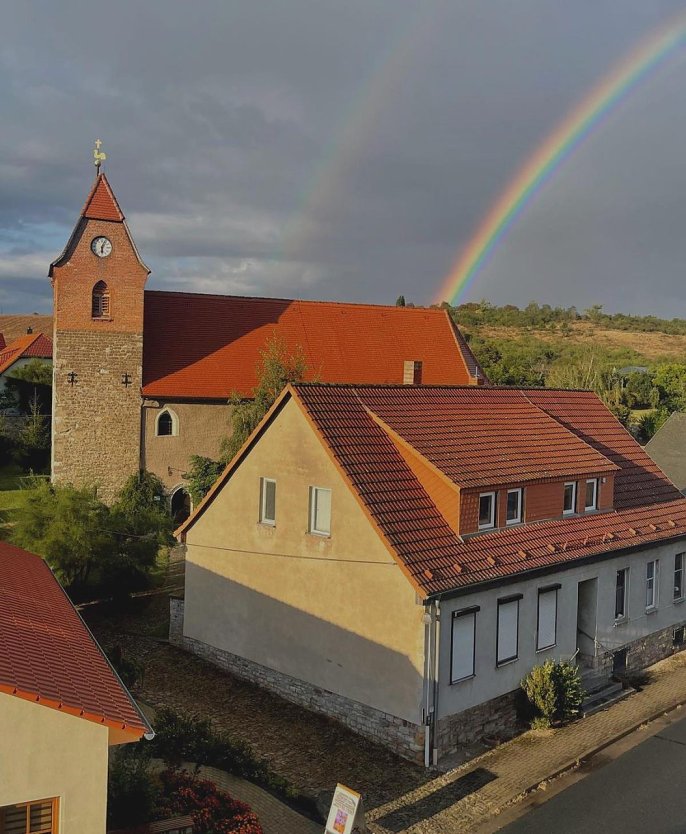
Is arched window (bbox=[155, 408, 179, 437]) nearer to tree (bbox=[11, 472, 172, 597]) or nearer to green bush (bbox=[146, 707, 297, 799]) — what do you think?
tree (bbox=[11, 472, 172, 597])

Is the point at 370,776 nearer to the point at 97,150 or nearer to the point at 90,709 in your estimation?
the point at 90,709

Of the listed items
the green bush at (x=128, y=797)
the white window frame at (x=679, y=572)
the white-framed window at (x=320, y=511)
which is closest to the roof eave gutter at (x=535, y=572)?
the white window frame at (x=679, y=572)

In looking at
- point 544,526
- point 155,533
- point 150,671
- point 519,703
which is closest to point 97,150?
point 155,533

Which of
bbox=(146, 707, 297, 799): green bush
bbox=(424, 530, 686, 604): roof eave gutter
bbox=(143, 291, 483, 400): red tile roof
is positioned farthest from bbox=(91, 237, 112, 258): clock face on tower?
bbox=(424, 530, 686, 604): roof eave gutter

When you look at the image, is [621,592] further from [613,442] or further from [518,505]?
[613,442]

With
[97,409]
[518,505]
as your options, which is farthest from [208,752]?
[97,409]

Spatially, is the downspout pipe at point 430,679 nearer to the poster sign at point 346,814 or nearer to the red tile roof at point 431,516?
the red tile roof at point 431,516
